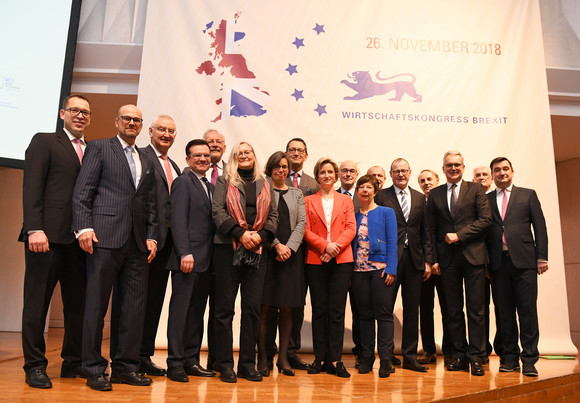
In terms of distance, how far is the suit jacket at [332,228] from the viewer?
3.24 meters

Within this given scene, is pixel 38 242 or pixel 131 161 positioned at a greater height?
pixel 131 161

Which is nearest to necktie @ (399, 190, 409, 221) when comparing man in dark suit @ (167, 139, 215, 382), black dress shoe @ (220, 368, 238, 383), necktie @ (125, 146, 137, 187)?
man in dark suit @ (167, 139, 215, 382)

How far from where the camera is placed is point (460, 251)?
3615 mm

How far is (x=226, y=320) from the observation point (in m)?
2.93

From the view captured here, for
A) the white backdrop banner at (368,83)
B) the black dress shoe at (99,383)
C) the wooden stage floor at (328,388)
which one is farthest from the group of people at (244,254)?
the white backdrop banner at (368,83)

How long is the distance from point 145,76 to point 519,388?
4.00 metres

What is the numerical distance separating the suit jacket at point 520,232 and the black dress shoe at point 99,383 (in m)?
2.70

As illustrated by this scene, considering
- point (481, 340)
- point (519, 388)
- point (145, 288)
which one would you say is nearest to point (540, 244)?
point (481, 340)

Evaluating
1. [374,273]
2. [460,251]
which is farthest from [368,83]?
[374,273]

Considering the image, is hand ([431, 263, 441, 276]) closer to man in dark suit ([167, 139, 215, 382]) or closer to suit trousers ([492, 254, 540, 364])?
suit trousers ([492, 254, 540, 364])

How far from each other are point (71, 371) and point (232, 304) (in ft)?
3.15

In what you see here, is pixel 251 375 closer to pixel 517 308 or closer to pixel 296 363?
pixel 296 363

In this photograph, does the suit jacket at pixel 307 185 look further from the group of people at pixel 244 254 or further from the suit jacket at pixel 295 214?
the suit jacket at pixel 295 214

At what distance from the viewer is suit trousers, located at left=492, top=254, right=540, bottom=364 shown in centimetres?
355
